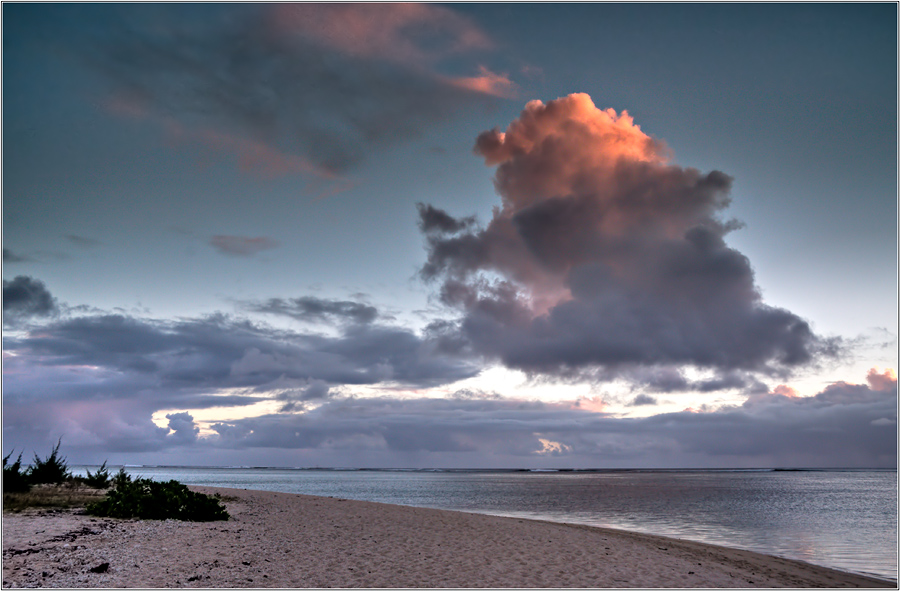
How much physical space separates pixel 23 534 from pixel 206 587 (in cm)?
664

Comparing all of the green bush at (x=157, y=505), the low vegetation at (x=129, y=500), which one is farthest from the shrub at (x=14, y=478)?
the green bush at (x=157, y=505)

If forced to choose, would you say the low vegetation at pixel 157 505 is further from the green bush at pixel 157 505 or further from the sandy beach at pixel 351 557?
the sandy beach at pixel 351 557

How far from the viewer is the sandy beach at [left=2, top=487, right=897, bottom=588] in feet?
43.1

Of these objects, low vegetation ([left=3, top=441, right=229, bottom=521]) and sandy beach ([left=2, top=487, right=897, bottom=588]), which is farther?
low vegetation ([left=3, top=441, right=229, bottom=521])

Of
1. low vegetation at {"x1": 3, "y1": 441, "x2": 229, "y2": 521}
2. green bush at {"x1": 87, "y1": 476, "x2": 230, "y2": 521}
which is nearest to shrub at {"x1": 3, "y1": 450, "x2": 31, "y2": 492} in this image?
low vegetation at {"x1": 3, "y1": 441, "x2": 229, "y2": 521}

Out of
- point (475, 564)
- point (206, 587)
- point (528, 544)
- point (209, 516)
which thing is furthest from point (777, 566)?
point (209, 516)

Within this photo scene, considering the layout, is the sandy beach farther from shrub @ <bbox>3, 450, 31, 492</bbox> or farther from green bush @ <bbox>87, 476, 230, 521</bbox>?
shrub @ <bbox>3, 450, 31, 492</bbox>

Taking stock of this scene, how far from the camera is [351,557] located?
16312 mm

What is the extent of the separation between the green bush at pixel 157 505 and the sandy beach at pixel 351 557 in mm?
961

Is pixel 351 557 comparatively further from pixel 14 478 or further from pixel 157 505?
pixel 14 478

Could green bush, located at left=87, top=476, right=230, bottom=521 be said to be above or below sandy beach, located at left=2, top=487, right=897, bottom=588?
above

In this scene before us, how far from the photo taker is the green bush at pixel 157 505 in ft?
65.2

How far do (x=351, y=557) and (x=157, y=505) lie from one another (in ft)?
28.0

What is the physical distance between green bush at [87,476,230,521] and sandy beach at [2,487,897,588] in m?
0.96
